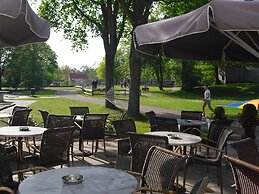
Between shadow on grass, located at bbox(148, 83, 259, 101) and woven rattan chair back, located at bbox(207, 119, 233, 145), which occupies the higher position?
woven rattan chair back, located at bbox(207, 119, 233, 145)

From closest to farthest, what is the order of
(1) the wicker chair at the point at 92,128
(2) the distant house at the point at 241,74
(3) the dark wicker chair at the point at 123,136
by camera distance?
1. (3) the dark wicker chair at the point at 123,136
2. (1) the wicker chair at the point at 92,128
3. (2) the distant house at the point at 241,74

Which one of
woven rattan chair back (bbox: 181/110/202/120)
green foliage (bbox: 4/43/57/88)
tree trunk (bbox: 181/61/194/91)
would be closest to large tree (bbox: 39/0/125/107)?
woven rattan chair back (bbox: 181/110/202/120)

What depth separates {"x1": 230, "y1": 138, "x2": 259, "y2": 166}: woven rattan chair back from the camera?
12.0 ft

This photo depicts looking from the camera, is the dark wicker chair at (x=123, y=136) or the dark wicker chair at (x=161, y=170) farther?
the dark wicker chair at (x=123, y=136)

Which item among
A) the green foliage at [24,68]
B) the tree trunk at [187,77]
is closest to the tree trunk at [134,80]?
the tree trunk at [187,77]

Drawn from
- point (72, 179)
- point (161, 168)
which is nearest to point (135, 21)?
point (161, 168)

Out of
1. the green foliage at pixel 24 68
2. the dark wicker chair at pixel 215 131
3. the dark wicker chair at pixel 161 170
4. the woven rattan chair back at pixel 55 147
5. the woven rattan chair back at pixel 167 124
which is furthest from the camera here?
the green foliage at pixel 24 68

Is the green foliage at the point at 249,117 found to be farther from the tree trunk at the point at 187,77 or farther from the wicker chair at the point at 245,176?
the tree trunk at the point at 187,77

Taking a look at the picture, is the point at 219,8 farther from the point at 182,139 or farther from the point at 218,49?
the point at 218,49

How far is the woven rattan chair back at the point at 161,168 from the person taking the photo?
Result: 3289mm

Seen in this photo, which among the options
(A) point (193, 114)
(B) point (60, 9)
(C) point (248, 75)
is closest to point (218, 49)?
(A) point (193, 114)

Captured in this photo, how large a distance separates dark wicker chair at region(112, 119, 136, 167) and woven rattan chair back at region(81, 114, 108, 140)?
1263mm

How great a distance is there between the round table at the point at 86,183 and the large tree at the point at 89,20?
44.4ft

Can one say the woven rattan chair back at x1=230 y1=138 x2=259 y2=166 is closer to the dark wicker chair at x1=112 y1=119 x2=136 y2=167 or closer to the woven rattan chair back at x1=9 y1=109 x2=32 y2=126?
the dark wicker chair at x1=112 y1=119 x2=136 y2=167
